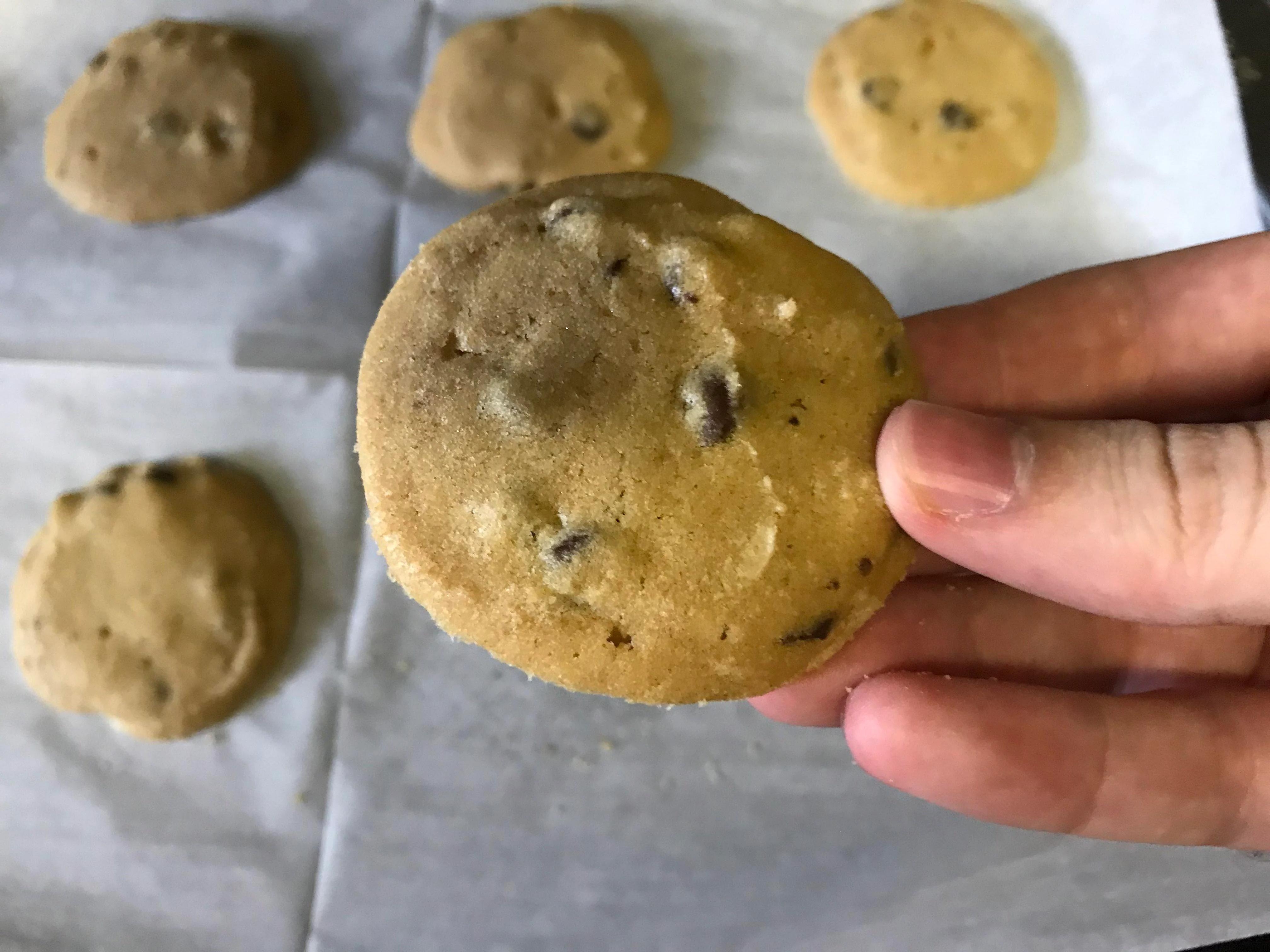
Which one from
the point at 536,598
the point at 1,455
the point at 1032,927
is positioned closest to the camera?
the point at 536,598

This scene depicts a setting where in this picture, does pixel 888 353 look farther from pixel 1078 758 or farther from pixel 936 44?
pixel 936 44

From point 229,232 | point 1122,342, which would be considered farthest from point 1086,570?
point 229,232

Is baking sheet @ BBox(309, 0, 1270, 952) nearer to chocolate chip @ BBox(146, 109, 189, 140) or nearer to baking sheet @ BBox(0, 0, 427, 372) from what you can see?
baking sheet @ BBox(0, 0, 427, 372)

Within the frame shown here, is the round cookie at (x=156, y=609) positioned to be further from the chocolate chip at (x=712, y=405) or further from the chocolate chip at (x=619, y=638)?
the chocolate chip at (x=712, y=405)

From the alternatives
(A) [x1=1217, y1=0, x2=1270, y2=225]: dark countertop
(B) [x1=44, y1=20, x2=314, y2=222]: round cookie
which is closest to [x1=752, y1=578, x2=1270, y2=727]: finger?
(A) [x1=1217, y1=0, x2=1270, y2=225]: dark countertop

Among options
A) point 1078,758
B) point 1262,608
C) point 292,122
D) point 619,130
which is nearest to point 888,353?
point 1262,608

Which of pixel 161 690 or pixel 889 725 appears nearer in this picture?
pixel 889 725

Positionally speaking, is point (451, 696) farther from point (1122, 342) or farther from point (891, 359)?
point (1122, 342)
